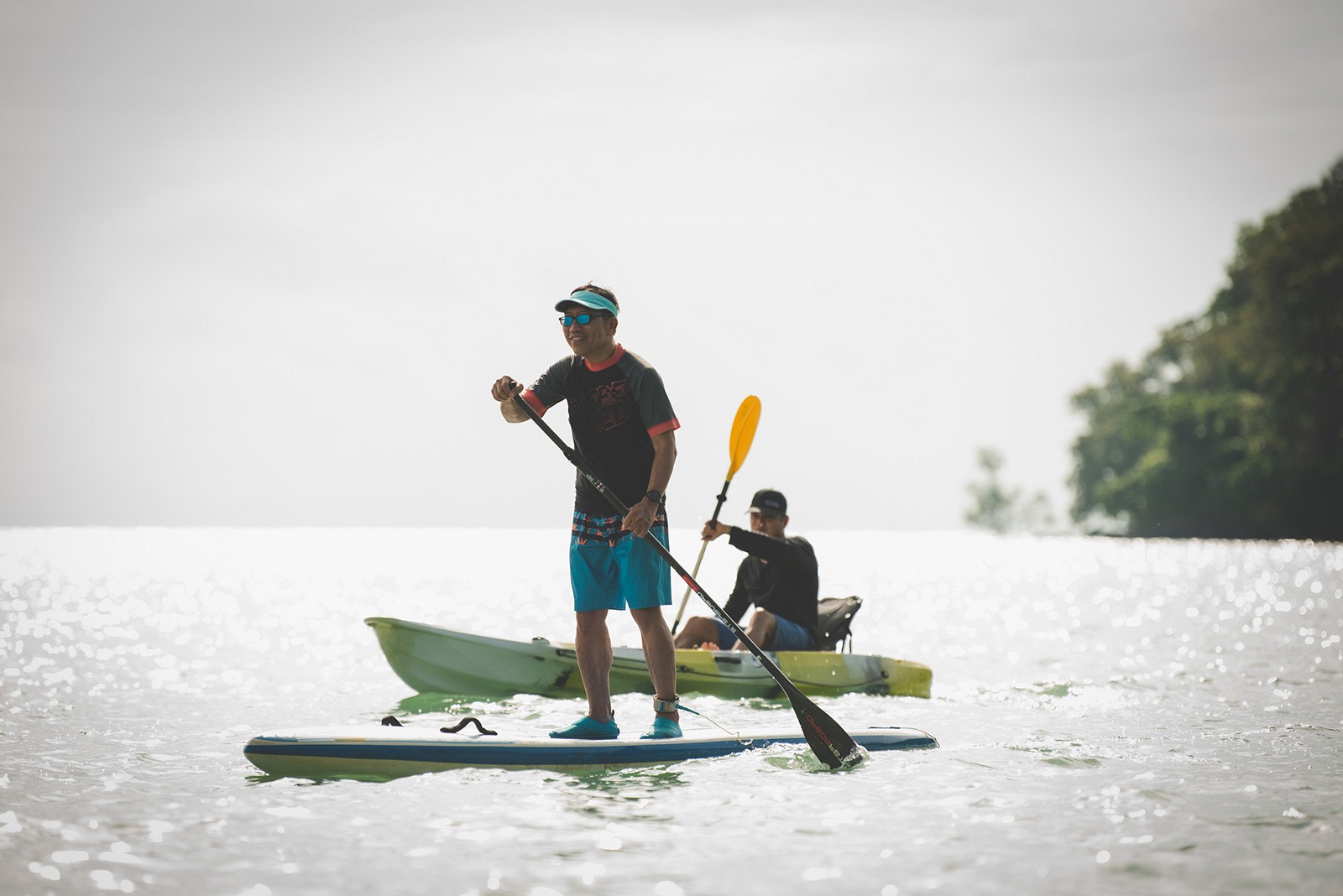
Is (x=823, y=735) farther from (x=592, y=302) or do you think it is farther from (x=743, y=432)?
(x=743, y=432)

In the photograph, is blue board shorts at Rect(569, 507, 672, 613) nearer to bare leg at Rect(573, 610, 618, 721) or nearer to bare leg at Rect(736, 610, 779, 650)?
bare leg at Rect(573, 610, 618, 721)

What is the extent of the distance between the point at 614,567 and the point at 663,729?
954 millimetres

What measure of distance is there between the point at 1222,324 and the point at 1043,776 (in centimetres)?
6979

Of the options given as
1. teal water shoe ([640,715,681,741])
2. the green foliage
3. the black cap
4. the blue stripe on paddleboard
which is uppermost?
the green foliage

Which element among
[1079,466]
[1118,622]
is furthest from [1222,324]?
[1118,622]

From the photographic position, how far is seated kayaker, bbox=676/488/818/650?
392 inches

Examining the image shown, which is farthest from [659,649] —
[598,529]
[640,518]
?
[640,518]

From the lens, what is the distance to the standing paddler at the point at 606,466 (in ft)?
20.2

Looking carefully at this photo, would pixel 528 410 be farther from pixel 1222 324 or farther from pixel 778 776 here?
pixel 1222 324

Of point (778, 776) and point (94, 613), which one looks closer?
point (778, 776)

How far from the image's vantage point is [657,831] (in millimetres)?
5117

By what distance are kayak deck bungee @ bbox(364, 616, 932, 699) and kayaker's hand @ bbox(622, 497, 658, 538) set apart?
154 inches

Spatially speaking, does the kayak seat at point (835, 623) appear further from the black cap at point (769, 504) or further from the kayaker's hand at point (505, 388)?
the kayaker's hand at point (505, 388)

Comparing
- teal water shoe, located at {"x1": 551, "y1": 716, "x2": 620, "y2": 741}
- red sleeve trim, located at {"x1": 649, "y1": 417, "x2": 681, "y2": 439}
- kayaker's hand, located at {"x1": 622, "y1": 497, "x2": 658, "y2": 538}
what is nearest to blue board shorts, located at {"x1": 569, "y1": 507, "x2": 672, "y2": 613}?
kayaker's hand, located at {"x1": 622, "y1": 497, "x2": 658, "y2": 538}
